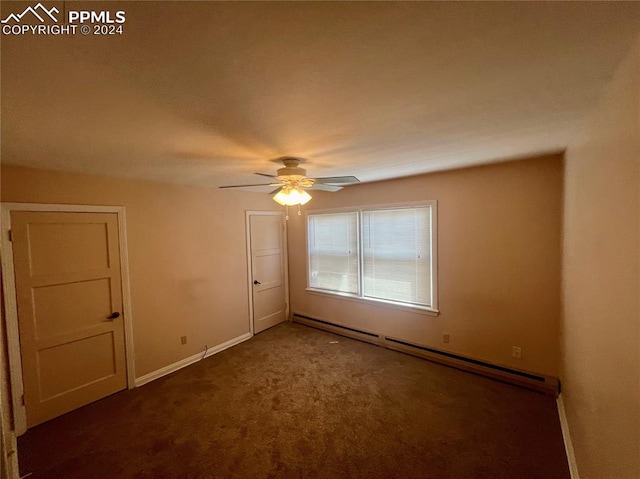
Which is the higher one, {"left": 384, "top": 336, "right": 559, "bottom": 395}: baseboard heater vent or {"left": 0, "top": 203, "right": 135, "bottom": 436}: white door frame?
{"left": 0, "top": 203, "right": 135, "bottom": 436}: white door frame

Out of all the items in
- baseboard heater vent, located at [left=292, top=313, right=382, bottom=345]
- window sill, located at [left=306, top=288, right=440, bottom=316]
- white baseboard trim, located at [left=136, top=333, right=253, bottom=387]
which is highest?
window sill, located at [left=306, top=288, right=440, bottom=316]

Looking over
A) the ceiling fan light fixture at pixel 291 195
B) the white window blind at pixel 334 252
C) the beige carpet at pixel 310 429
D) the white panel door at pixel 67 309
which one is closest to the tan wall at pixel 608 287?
the beige carpet at pixel 310 429

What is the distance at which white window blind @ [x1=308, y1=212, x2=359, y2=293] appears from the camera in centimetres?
427

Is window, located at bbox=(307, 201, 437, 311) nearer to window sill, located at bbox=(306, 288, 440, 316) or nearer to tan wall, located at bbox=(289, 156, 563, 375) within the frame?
window sill, located at bbox=(306, 288, 440, 316)

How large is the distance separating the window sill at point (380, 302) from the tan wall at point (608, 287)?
1580 millimetres

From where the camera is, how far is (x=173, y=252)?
11.4 ft

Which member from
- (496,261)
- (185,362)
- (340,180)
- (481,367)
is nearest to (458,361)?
(481,367)

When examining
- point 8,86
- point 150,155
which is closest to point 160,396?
point 150,155

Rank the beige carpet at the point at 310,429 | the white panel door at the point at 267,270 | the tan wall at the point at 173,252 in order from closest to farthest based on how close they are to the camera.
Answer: the beige carpet at the point at 310,429
the tan wall at the point at 173,252
the white panel door at the point at 267,270

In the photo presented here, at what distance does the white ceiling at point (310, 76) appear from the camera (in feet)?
2.72

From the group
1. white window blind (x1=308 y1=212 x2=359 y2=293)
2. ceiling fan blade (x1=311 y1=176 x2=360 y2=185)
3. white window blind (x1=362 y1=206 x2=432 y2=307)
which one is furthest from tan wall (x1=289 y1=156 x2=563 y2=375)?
ceiling fan blade (x1=311 y1=176 x2=360 y2=185)

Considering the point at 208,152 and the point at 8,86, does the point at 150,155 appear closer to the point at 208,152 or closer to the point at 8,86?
the point at 208,152

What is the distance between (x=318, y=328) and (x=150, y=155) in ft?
11.8

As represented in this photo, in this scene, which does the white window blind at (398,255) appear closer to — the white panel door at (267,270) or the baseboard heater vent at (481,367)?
the baseboard heater vent at (481,367)
